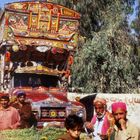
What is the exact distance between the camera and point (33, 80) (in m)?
15.6

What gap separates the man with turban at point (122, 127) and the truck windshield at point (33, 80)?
10309 mm

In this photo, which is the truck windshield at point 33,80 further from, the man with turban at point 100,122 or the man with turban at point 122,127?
the man with turban at point 122,127

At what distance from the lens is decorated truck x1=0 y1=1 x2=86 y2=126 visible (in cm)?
1572

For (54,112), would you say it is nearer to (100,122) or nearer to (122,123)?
(100,122)

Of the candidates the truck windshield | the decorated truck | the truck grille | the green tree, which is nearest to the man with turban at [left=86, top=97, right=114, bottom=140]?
the truck grille

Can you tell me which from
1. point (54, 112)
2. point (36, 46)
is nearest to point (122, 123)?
point (54, 112)

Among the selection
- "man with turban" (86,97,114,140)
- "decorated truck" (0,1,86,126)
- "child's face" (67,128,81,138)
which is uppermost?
"decorated truck" (0,1,86,126)

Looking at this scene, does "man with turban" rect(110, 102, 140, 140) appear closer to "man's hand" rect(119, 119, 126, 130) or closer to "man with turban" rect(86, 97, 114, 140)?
"man's hand" rect(119, 119, 126, 130)

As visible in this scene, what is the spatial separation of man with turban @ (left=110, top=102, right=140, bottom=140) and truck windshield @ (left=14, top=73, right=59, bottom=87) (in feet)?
33.8

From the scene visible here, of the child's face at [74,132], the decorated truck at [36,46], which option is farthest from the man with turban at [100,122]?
the decorated truck at [36,46]

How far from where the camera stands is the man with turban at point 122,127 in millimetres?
4863

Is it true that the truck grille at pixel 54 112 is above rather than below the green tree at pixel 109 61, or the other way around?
below

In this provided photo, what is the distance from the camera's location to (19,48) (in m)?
16.3

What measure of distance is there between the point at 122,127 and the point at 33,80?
10.8m
